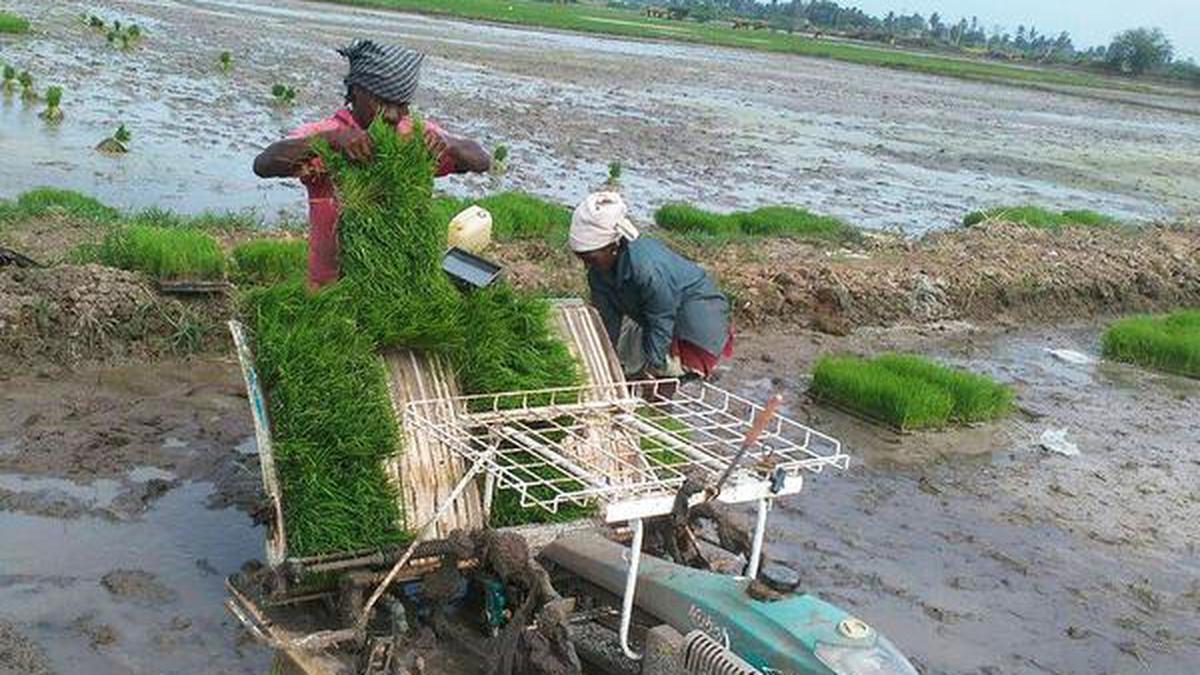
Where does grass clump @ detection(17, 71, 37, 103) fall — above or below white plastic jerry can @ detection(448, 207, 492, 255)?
below

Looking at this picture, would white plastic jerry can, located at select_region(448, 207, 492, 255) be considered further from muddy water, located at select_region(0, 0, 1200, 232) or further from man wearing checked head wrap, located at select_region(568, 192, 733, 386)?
muddy water, located at select_region(0, 0, 1200, 232)

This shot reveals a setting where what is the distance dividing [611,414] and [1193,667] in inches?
117

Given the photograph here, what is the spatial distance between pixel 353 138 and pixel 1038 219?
483 inches

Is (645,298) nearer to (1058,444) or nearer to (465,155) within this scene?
(465,155)

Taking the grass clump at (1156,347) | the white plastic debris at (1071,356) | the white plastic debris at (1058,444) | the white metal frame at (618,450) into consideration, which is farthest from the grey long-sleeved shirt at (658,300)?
the grass clump at (1156,347)

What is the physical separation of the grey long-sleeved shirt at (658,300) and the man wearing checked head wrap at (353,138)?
2.44 feet

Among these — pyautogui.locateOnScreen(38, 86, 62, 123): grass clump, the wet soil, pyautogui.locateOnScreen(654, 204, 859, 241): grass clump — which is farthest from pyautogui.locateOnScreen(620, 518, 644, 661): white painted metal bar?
pyautogui.locateOnScreen(38, 86, 62, 123): grass clump

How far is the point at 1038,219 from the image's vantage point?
49.0 ft

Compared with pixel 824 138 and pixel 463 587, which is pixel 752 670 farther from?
pixel 824 138

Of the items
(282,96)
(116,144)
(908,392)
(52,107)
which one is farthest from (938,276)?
(282,96)

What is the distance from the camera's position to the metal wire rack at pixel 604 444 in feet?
11.5

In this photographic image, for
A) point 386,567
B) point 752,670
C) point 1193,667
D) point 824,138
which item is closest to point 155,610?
point 386,567

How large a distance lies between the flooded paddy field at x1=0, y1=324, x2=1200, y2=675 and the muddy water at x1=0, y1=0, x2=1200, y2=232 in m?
5.35

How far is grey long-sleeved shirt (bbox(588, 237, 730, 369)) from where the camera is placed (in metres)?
4.75
